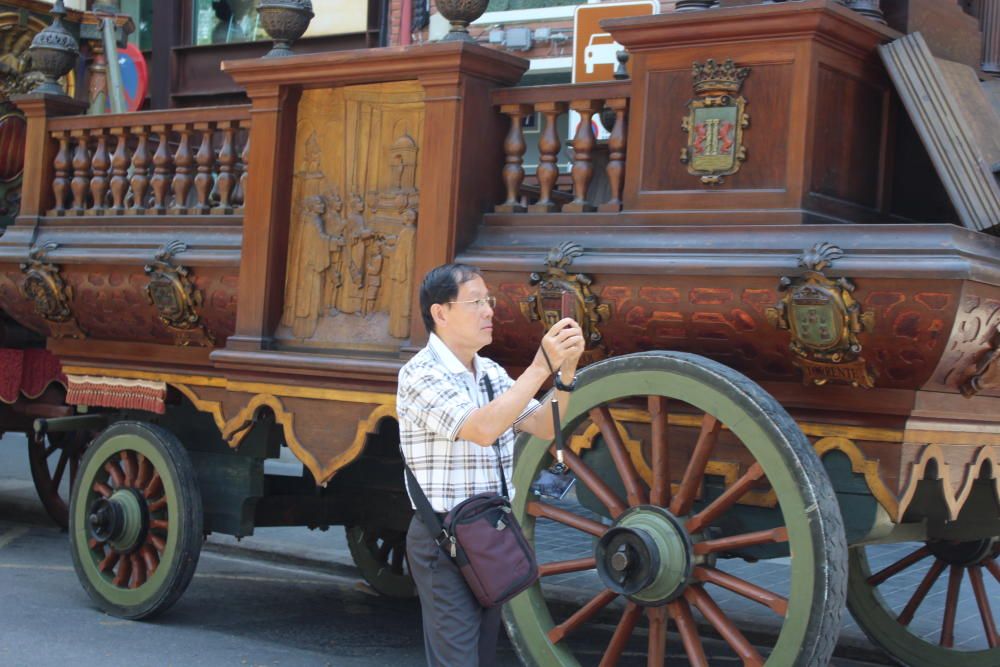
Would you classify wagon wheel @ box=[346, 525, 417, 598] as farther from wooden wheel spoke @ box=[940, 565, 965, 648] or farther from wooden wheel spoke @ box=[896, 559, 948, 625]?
wooden wheel spoke @ box=[940, 565, 965, 648]

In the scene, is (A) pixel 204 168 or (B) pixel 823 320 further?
(A) pixel 204 168

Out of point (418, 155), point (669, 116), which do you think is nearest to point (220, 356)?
point (418, 155)

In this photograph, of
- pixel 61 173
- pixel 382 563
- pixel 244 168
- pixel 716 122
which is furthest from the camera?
pixel 382 563

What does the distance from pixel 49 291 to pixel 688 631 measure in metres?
3.69

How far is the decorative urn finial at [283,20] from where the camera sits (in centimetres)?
576

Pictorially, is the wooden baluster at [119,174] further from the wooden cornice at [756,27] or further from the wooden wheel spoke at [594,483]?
the wooden wheel spoke at [594,483]

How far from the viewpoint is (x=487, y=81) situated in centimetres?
525

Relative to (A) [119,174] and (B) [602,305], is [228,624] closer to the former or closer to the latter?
(A) [119,174]

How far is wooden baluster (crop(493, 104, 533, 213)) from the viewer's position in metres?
5.21

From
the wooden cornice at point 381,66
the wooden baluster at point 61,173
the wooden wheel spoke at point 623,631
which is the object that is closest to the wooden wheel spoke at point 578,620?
the wooden wheel spoke at point 623,631

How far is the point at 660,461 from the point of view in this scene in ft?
14.1

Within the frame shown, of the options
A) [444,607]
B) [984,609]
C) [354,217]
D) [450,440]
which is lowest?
[984,609]

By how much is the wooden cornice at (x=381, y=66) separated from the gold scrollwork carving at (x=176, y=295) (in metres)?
0.82

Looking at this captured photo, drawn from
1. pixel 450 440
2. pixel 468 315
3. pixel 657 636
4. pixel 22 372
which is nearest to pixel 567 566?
pixel 657 636
